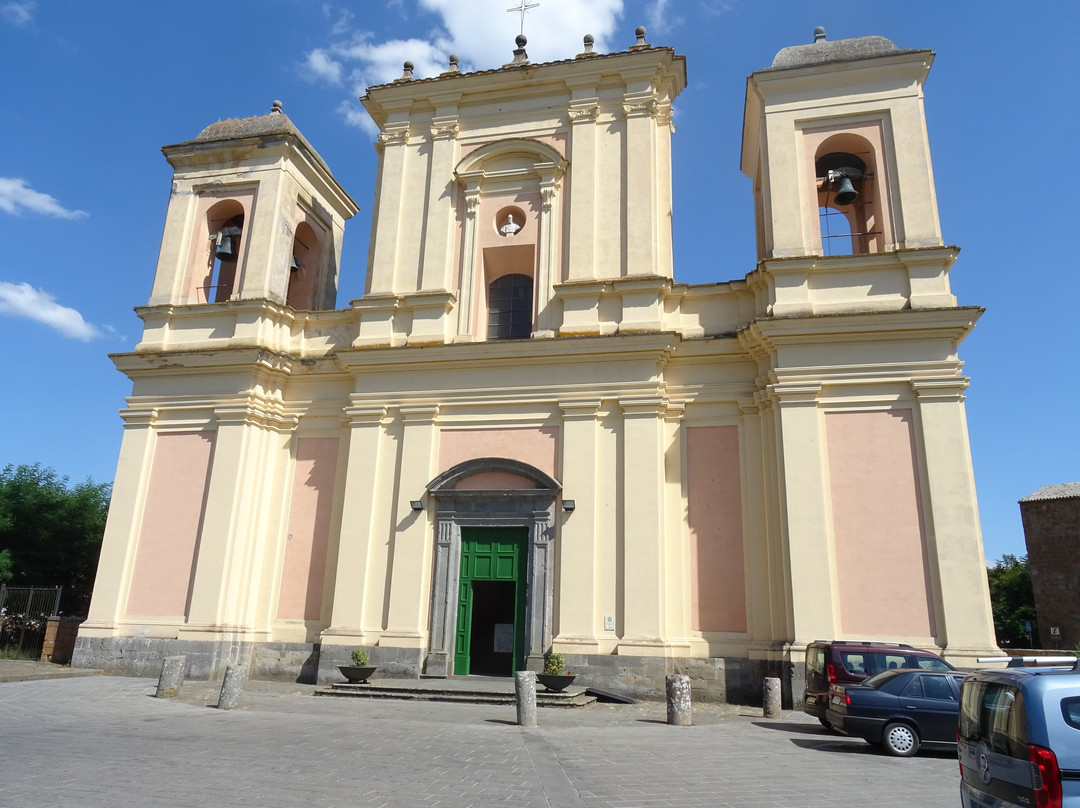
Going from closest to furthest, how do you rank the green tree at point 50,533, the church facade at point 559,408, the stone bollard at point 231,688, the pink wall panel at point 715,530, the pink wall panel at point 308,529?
the stone bollard at point 231,688, the church facade at point 559,408, the pink wall panel at point 715,530, the pink wall panel at point 308,529, the green tree at point 50,533

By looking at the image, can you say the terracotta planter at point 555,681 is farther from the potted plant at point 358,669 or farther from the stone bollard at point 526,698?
the potted plant at point 358,669

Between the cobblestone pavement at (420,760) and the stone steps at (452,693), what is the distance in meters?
0.73

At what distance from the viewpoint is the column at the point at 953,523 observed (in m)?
12.5

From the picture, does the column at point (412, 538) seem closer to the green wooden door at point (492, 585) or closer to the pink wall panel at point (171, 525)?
the green wooden door at point (492, 585)

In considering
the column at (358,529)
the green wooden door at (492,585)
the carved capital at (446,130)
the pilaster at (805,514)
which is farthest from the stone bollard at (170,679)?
the carved capital at (446,130)

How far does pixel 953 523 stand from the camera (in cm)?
1307

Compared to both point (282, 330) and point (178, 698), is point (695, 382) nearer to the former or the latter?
point (282, 330)

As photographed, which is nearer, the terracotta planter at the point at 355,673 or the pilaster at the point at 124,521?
the terracotta planter at the point at 355,673

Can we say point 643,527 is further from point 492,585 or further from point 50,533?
point 50,533

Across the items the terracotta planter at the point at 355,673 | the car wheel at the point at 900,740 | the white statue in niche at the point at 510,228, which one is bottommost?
the car wheel at the point at 900,740

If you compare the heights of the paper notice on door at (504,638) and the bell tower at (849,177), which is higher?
the bell tower at (849,177)

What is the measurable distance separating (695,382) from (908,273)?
4.55 meters

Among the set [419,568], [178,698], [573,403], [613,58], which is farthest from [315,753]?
[613,58]

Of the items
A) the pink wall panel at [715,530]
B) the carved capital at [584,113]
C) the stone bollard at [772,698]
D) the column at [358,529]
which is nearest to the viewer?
the stone bollard at [772,698]
